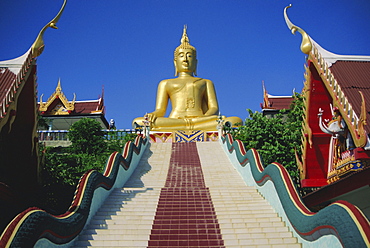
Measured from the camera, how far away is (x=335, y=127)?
365 inches

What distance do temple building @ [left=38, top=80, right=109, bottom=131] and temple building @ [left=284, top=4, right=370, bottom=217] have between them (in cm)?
1805

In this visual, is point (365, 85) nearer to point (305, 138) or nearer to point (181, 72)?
point (305, 138)

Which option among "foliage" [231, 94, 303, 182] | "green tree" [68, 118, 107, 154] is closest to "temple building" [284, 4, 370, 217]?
"foliage" [231, 94, 303, 182]

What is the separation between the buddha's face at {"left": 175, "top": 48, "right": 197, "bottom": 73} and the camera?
2420cm

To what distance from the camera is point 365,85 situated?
31.6ft

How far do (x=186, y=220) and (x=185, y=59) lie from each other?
1758cm

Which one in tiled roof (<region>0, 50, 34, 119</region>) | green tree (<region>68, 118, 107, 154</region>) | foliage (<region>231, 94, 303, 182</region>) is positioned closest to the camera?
tiled roof (<region>0, 50, 34, 119</region>)

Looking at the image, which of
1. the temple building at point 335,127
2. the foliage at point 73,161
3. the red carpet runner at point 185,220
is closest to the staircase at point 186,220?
the red carpet runner at point 185,220

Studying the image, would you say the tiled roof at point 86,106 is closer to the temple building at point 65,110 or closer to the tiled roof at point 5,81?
the temple building at point 65,110

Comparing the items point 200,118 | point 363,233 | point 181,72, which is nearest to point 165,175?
point 363,233

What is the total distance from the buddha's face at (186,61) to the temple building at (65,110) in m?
6.07

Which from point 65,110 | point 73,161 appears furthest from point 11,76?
point 65,110

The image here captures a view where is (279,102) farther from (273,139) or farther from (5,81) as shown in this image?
(5,81)

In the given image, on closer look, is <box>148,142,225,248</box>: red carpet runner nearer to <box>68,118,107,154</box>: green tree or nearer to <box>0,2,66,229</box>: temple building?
<box>0,2,66,229</box>: temple building
